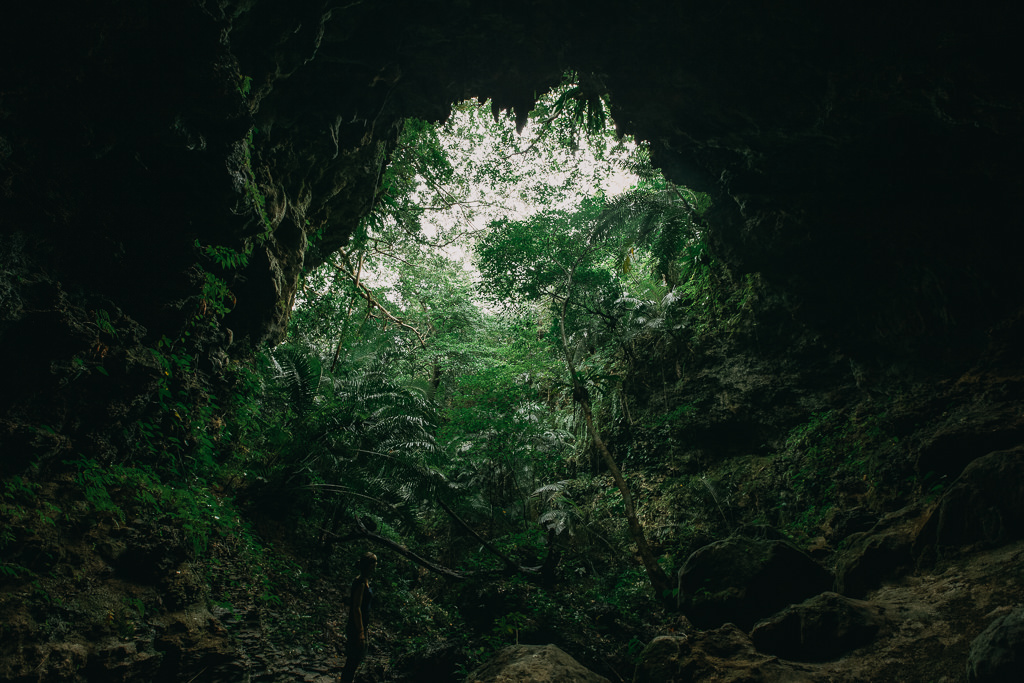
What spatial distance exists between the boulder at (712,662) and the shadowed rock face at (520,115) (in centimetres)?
508

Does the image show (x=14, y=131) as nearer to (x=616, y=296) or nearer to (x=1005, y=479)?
(x=1005, y=479)

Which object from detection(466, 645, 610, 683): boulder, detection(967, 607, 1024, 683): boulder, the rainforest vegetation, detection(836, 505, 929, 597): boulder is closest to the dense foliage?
the rainforest vegetation

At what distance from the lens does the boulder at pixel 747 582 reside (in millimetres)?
4418

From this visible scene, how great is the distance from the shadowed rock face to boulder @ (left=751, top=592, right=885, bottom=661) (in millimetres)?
4444

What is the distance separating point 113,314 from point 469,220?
9380 millimetres

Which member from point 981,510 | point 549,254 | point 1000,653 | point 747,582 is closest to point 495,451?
point 549,254

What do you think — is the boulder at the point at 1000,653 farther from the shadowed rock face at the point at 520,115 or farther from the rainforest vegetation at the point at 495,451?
the shadowed rock face at the point at 520,115

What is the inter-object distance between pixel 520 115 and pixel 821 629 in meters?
7.44

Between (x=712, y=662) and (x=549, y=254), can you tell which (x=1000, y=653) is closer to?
(x=712, y=662)

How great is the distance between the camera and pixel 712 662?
319 centimetres

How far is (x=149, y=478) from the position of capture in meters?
4.01

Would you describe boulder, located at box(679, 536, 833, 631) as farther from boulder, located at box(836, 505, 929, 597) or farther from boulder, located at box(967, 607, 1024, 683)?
boulder, located at box(967, 607, 1024, 683)

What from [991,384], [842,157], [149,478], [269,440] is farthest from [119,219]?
[991,384]

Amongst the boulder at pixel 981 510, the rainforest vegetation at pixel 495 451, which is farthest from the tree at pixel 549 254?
the boulder at pixel 981 510
